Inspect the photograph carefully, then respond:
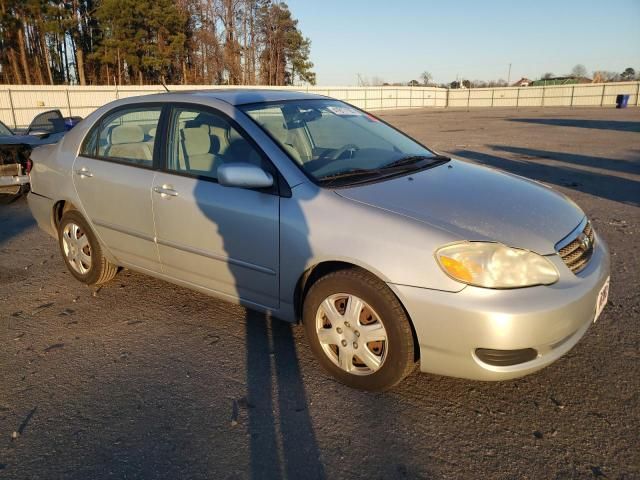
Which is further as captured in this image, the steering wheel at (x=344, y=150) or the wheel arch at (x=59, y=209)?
the wheel arch at (x=59, y=209)

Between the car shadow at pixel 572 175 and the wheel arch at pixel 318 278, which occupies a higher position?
the wheel arch at pixel 318 278

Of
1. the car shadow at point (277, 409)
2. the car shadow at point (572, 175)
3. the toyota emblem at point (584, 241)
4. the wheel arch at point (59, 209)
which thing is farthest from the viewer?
the car shadow at point (572, 175)

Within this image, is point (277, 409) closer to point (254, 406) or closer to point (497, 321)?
point (254, 406)

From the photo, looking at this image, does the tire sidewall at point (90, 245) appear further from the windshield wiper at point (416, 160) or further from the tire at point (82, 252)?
the windshield wiper at point (416, 160)

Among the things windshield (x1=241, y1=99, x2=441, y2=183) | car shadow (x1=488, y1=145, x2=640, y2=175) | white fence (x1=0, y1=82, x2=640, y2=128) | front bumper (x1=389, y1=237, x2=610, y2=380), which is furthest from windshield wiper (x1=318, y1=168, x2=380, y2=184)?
white fence (x1=0, y1=82, x2=640, y2=128)

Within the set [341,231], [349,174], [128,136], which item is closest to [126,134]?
[128,136]

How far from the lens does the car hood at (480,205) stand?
2.46 metres

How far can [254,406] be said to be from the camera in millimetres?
2584

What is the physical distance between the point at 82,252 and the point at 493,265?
136 inches

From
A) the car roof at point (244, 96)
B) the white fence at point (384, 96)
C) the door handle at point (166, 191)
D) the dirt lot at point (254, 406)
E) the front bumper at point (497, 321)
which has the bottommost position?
the dirt lot at point (254, 406)

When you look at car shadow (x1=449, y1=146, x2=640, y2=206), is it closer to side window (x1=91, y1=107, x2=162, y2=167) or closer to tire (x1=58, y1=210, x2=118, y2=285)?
side window (x1=91, y1=107, x2=162, y2=167)

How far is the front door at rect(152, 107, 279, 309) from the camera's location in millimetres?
2930

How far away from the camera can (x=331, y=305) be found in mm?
Answer: 2691

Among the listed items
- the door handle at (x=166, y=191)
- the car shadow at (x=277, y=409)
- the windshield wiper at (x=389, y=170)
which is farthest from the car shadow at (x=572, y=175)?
the door handle at (x=166, y=191)
